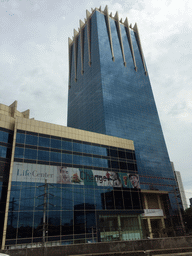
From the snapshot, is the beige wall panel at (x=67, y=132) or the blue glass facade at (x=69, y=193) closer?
the blue glass facade at (x=69, y=193)

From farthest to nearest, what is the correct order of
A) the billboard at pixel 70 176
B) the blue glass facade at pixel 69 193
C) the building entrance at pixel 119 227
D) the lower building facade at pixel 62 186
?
the building entrance at pixel 119 227, the billboard at pixel 70 176, the blue glass facade at pixel 69 193, the lower building facade at pixel 62 186

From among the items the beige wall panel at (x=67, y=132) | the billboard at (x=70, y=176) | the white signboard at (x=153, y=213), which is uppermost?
the beige wall panel at (x=67, y=132)

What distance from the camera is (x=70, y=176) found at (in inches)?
2020

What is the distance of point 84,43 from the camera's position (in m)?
119

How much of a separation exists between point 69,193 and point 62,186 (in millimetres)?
2479

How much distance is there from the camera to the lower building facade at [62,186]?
139 ft

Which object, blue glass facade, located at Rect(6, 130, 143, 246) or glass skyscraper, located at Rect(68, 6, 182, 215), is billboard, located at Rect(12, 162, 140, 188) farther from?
glass skyscraper, located at Rect(68, 6, 182, 215)

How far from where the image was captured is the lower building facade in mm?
42250

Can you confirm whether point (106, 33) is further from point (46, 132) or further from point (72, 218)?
point (72, 218)

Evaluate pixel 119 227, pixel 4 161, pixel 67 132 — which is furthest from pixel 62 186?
pixel 119 227

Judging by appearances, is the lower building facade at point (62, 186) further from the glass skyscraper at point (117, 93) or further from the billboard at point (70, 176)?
the glass skyscraper at point (117, 93)

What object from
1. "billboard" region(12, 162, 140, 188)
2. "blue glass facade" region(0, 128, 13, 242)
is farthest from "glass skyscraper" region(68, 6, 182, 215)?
"blue glass facade" region(0, 128, 13, 242)

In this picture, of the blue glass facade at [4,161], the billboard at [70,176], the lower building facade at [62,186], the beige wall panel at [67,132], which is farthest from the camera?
the beige wall panel at [67,132]

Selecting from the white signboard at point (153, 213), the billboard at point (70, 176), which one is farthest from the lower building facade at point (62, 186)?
the white signboard at point (153, 213)
